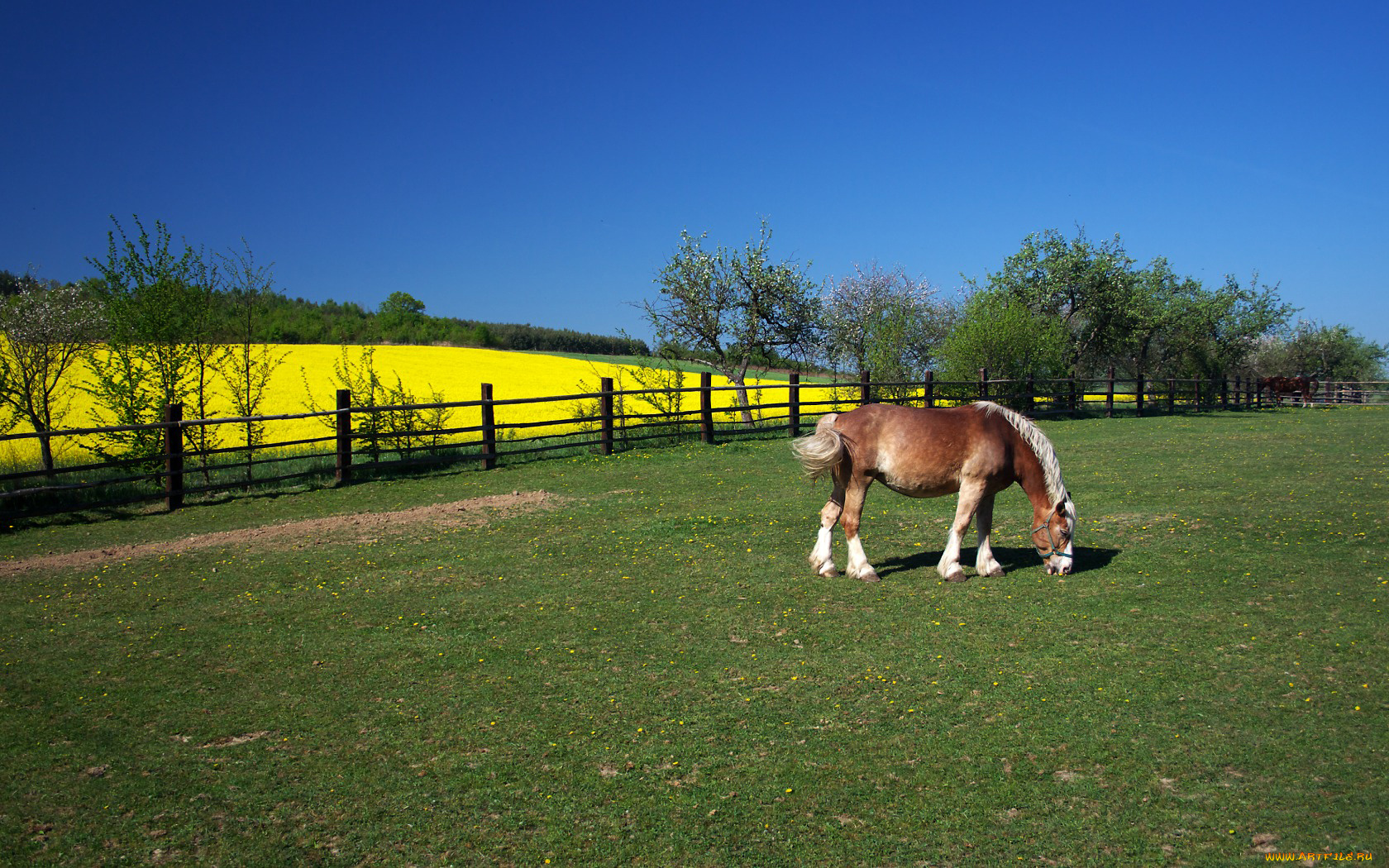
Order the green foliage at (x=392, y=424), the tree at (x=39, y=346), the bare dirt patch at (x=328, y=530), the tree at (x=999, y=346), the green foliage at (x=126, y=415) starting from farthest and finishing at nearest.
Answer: the tree at (x=999, y=346) → the green foliage at (x=392, y=424) → the tree at (x=39, y=346) → the green foliage at (x=126, y=415) → the bare dirt patch at (x=328, y=530)

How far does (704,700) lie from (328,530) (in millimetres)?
7001

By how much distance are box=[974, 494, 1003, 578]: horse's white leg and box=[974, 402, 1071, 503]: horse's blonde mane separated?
48 centimetres

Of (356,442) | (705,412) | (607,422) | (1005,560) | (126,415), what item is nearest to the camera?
(1005,560)

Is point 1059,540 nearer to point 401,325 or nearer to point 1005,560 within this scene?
point 1005,560

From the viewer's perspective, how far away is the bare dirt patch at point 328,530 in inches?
355

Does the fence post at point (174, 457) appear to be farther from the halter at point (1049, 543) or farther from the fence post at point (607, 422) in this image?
the halter at point (1049, 543)

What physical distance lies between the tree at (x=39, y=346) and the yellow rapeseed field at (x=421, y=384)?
0.70 meters

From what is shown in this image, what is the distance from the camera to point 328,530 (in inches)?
397

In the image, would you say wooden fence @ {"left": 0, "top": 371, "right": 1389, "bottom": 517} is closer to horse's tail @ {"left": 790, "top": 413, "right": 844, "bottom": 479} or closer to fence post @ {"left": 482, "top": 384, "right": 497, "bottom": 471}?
fence post @ {"left": 482, "top": 384, "right": 497, "bottom": 471}

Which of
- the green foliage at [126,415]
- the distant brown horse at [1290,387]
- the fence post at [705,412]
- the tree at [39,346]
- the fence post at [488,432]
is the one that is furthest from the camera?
the distant brown horse at [1290,387]

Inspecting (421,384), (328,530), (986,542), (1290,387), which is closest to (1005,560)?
(986,542)

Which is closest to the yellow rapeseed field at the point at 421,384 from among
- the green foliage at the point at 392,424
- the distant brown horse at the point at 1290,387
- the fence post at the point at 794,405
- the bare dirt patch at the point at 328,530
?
the green foliage at the point at 392,424

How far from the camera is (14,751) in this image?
424 cm

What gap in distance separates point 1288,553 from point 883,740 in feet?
17.2
